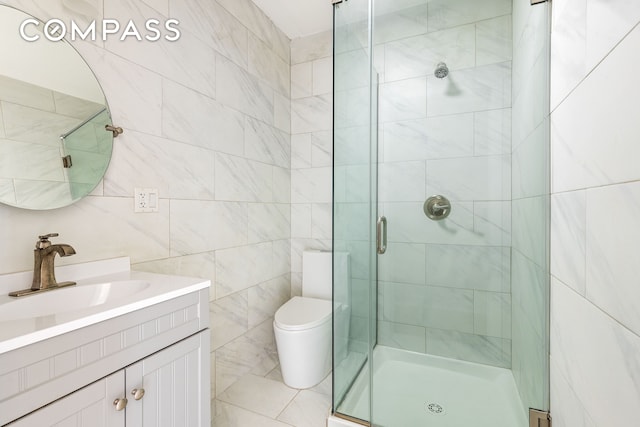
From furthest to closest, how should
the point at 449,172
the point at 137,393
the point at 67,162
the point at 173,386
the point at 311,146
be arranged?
1. the point at 311,146
2. the point at 449,172
3. the point at 67,162
4. the point at 173,386
5. the point at 137,393

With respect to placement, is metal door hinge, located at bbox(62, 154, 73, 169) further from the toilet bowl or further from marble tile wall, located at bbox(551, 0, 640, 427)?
marble tile wall, located at bbox(551, 0, 640, 427)

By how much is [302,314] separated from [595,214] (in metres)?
1.57

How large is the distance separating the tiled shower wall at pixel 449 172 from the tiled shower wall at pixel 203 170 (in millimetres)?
945

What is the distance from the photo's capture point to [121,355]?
2.74ft

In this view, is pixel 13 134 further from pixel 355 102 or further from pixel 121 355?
pixel 355 102

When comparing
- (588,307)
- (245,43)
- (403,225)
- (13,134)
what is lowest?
(588,307)

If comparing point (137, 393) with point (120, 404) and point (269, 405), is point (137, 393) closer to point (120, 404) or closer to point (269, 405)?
point (120, 404)

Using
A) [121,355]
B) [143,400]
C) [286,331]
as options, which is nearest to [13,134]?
[121,355]

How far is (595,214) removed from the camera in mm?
758

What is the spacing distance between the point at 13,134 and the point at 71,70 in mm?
325

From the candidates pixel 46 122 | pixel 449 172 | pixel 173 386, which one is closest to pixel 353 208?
pixel 449 172

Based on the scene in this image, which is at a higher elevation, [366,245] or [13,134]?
[13,134]

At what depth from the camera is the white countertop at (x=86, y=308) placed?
0.66m

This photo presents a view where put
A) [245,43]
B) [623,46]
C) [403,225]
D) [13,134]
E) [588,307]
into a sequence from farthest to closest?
[245,43], [403,225], [13,134], [588,307], [623,46]
